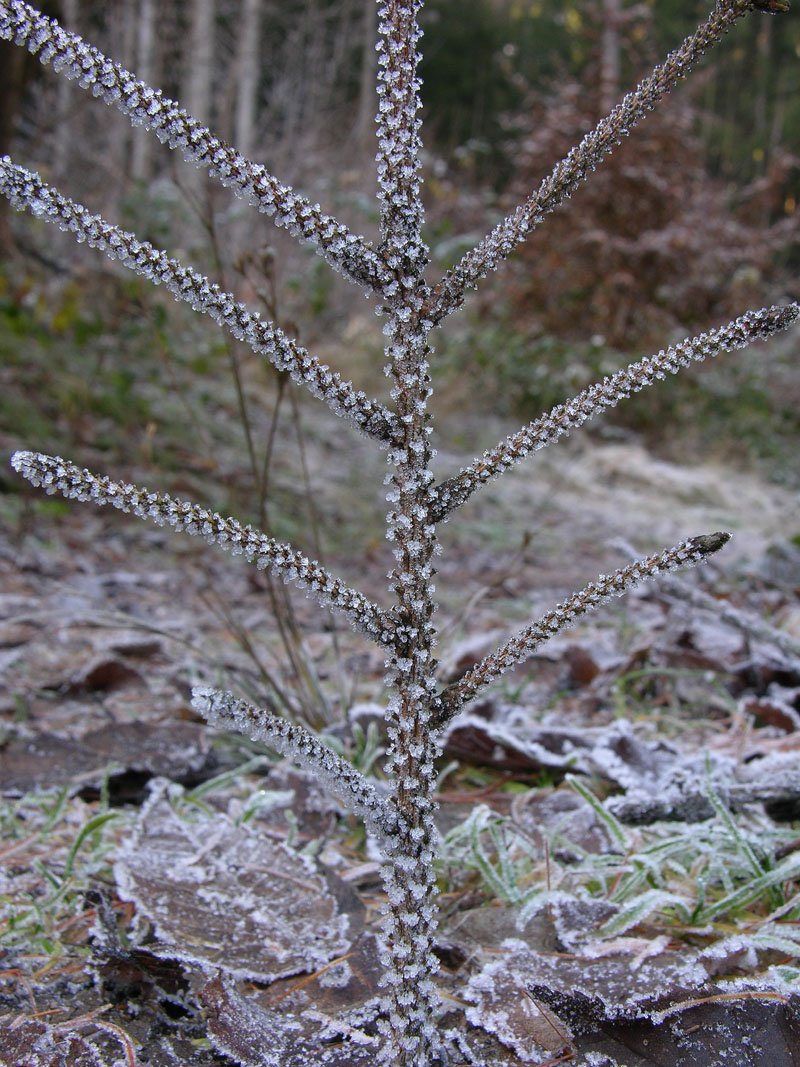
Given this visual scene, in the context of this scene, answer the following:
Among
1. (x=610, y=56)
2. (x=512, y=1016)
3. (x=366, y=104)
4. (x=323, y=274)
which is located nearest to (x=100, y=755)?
(x=512, y=1016)

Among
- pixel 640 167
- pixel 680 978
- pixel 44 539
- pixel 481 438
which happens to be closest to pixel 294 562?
pixel 680 978

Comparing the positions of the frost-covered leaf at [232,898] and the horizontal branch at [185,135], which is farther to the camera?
the frost-covered leaf at [232,898]

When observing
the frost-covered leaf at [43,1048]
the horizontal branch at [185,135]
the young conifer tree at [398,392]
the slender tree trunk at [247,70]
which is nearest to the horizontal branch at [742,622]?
the young conifer tree at [398,392]

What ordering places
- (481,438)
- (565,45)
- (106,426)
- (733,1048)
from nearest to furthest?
(733,1048), (106,426), (481,438), (565,45)

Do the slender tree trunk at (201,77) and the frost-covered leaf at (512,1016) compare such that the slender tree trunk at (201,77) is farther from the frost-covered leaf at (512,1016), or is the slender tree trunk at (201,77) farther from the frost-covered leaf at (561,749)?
the frost-covered leaf at (512,1016)

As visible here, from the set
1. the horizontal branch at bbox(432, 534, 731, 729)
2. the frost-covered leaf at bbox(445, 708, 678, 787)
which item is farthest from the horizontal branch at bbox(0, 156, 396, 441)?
the frost-covered leaf at bbox(445, 708, 678, 787)

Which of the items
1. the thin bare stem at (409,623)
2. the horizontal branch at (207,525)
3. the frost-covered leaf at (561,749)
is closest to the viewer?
the horizontal branch at (207,525)

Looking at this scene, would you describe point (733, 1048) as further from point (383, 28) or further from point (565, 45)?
point (565, 45)
